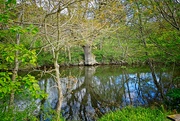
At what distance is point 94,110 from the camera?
9.91 m

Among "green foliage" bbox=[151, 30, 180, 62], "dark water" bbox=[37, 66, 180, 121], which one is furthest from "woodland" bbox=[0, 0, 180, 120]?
"dark water" bbox=[37, 66, 180, 121]

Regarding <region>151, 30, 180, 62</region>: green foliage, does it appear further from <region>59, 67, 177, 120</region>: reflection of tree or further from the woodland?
<region>59, 67, 177, 120</region>: reflection of tree

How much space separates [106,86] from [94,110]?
584cm

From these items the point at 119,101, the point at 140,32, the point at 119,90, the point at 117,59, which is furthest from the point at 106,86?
the point at 117,59

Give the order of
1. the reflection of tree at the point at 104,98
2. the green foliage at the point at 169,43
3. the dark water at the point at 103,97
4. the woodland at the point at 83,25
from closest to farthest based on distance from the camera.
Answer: the woodland at the point at 83,25, the green foliage at the point at 169,43, the dark water at the point at 103,97, the reflection of tree at the point at 104,98

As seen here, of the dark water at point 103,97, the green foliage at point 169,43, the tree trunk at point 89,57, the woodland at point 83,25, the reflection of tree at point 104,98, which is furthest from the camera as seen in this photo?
the tree trunk at point 89,57

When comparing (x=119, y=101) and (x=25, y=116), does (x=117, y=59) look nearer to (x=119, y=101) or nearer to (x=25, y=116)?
(x=119, y=101)

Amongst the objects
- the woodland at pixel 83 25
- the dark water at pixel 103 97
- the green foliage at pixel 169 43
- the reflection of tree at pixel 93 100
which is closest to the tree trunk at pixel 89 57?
the reflection of tree at pixel 93 100

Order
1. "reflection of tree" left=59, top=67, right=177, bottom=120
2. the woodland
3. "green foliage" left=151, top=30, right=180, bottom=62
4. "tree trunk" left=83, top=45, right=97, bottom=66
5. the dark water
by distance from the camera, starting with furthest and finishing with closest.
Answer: "tree trunk" left=83, top=45, right=97, bottom=66 < "reflection of tree" left=59, top=67, right=177, bottom=120 < the dark water < "green foliage" left=151, top=30, right=180, bottom=62 < the woodland

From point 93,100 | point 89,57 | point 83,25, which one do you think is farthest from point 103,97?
point 89,57

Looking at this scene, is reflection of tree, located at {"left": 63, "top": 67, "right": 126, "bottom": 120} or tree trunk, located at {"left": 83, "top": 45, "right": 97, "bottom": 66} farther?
tree trunk, located at {"left": 83, "top": 45, "right": 97, "bottom": 66}

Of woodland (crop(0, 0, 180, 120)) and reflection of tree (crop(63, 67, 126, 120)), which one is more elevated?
woodland (crop(0, 0, 180, 120))

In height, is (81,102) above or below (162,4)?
below

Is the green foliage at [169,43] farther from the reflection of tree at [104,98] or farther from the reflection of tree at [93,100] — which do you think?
the reflection of tree at [93,100]
